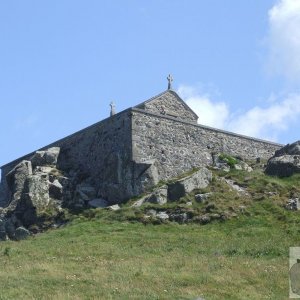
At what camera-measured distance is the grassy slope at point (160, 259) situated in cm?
2138

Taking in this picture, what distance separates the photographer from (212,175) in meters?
40.4

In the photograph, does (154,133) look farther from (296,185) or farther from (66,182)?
(296,185)

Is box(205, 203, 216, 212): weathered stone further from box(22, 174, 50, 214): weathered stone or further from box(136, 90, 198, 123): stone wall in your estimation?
box(136, 90, 198, 123): stone wall

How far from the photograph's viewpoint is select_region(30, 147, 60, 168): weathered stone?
4522cm

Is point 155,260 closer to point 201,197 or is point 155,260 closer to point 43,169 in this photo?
point 201,197

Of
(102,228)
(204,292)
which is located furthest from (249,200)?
(204,292)

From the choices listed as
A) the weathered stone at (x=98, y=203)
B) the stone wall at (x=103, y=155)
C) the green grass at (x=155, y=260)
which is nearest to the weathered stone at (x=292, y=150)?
the green grass at (x=155, y=260)

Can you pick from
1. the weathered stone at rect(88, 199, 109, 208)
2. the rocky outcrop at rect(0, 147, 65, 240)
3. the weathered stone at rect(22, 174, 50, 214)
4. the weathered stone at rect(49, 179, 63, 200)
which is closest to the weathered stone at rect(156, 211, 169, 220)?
the weathered stone at rect(88, 199, 109, 208)

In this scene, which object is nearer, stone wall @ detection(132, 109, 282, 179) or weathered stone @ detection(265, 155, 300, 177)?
weathered stone @ detection(265, 155, 300, 177)

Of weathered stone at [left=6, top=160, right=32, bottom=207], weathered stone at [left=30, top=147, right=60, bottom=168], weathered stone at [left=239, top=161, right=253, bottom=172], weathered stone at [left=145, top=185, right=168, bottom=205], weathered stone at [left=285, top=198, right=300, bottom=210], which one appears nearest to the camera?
weathered stone at [left=285, top=198, right=300, bottom=210]

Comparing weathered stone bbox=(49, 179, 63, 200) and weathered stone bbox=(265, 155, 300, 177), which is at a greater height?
weathered stone bbox=(265, 155, 300, 177)

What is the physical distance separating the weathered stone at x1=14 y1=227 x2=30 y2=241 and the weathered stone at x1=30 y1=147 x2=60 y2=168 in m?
8.49

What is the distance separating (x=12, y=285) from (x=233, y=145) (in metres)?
28.5

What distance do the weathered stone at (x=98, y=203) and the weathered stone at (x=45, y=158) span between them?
6700mm
